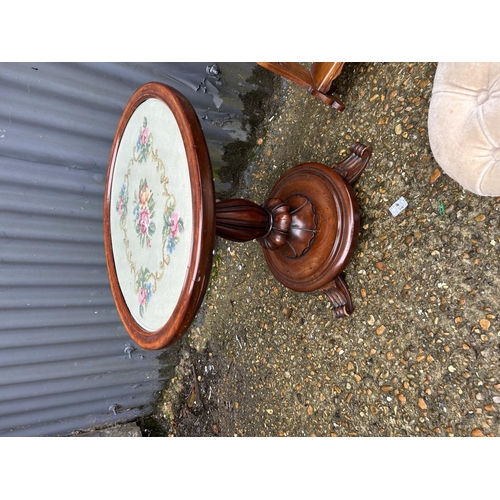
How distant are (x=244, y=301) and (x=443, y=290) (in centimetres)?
126

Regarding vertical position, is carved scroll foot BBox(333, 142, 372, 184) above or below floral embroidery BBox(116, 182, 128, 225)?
above

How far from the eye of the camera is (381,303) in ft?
5.19

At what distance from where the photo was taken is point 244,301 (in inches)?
95.0

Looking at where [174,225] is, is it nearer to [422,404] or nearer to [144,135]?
[144,135]

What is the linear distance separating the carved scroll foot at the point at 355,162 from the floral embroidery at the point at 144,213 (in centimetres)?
80

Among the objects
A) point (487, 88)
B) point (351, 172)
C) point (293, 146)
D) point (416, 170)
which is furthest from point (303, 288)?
point (487, 88)

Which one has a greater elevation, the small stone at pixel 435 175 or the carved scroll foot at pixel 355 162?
the carved scroll foot at pixel 355 162

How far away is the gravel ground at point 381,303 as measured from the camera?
4.23 feet

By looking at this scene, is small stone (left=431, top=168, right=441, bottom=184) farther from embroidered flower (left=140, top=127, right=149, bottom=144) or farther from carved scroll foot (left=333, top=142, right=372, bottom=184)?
embroidered flower (left=140, top=127, right=149, bottom=144)

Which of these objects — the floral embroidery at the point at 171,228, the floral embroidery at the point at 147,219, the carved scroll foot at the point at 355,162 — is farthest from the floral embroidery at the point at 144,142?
the carved scroll foot at the point at 355,162

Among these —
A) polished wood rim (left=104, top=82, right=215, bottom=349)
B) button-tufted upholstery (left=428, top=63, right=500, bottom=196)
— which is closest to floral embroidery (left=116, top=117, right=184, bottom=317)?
polished wood rim (left=104, top=82, right=215, bottom=349)

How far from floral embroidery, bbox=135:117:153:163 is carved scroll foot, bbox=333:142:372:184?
78 cm

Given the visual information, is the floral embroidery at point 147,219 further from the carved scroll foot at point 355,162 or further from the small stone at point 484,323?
the small stone at point 484,323

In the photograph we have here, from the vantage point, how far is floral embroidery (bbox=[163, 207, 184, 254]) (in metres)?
1.11
